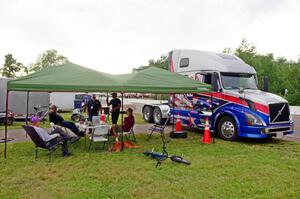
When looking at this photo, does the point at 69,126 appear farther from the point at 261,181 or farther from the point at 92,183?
the point at 261,181

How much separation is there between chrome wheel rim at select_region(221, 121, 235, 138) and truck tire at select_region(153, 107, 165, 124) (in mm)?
4712

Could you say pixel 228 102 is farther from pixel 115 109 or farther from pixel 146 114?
pixel 146 114

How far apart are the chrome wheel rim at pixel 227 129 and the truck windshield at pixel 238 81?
4.24 ft

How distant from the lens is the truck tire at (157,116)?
13.8m

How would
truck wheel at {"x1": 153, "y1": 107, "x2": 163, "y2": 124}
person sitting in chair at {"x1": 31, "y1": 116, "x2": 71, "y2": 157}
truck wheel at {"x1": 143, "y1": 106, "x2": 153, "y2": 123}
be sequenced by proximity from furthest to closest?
1. truck wheel at {"x1": 143, "y1": 106, "x2": 153, "y2": 123}
2. truck wheel at {"x1": 153, "y1": 107, "x2": 163, "y2": 124}
3. person sitting in chair at {"x1": 31, "y1": 116, "x2": 71, "y2": 157}

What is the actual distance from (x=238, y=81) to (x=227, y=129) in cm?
185

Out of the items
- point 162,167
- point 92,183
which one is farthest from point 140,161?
point 92,183

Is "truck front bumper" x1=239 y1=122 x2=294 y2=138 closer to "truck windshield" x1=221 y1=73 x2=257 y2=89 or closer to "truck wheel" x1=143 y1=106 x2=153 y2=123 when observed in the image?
"truck windshield" x1=221 y1=73 x2=257 y2=89

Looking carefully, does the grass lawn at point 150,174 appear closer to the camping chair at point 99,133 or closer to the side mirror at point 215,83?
the camping chair at point 99,133

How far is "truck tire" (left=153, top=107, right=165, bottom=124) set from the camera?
13805mm

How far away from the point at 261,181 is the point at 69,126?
573 cm

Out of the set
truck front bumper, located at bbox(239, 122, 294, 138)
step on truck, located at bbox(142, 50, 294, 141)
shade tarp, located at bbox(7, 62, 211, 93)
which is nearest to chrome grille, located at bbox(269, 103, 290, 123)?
step on truck, located at bbox(142, 50, 294, 141)

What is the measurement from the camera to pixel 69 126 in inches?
332

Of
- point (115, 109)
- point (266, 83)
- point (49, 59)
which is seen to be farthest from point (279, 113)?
point (49, 59)
